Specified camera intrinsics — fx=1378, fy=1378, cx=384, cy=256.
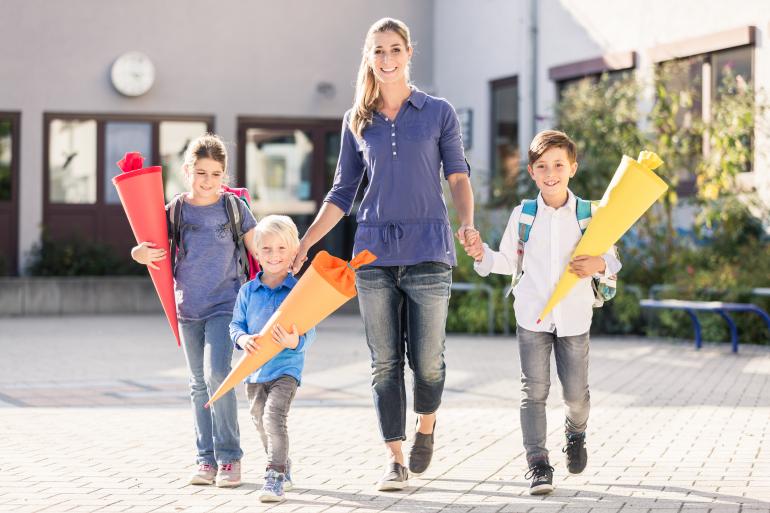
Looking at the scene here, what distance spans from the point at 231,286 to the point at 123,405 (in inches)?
129

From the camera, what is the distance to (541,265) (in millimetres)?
5754

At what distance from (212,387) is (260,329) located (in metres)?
0.50

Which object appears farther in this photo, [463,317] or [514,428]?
[463,317]

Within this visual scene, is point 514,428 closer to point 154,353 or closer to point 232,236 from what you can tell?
point 232,236

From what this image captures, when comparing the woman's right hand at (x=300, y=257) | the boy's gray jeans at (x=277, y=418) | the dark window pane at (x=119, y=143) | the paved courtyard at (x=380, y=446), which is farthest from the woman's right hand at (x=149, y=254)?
the dark window pane at (x=119, y=143)

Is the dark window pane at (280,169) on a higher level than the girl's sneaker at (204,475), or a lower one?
higher

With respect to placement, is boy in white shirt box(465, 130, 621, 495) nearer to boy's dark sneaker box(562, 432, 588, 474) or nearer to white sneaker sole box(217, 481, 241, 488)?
boy's dark sneaker box(562, 432, 588, 474)

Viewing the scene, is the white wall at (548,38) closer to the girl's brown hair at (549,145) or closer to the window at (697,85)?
the window at (697,85)

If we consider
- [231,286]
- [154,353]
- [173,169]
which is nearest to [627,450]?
[231,286]

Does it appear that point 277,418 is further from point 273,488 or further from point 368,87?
point 368,87

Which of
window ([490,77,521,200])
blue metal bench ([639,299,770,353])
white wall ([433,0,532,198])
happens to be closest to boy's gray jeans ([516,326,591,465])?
blue metal bench ([639,299,770,353])

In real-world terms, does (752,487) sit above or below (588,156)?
below

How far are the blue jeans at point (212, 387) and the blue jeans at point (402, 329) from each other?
2.12ft

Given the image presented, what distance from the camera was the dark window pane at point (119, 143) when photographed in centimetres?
1970
